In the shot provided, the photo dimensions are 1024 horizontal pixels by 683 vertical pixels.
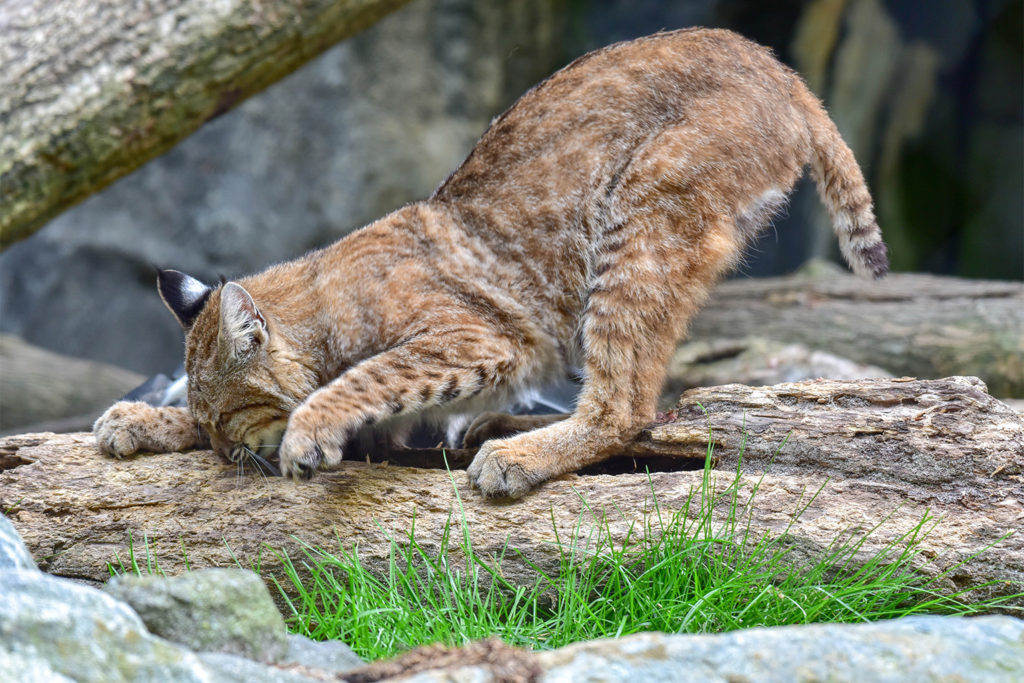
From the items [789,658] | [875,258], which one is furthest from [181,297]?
[875,258]

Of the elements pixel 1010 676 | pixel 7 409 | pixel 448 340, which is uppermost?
pixel 448 340

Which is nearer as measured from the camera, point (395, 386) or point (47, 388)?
point (395, 386)

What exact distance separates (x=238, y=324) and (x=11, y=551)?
1141 mm

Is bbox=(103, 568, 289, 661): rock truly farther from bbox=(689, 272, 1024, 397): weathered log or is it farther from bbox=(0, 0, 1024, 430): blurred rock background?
bbox=(0, 0, 1024, 430): blurred rock background

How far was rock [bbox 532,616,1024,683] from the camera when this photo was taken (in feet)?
6.42

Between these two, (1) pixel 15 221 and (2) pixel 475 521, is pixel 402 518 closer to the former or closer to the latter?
(2) pixel 475 521

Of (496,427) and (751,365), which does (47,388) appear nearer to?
(496,427)

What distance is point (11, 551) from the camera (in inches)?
98.7

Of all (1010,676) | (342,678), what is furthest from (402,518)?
(1010,676)

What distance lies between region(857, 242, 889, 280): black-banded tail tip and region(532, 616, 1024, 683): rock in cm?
201

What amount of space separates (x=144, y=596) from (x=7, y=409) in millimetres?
5720

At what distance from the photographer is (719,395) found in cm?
351

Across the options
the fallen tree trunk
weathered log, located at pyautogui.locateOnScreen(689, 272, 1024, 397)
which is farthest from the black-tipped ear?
weathered log, located at pyautogui.locateOnScreen(689, 272, 1024, 397)

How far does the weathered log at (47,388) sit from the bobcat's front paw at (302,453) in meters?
4.41
